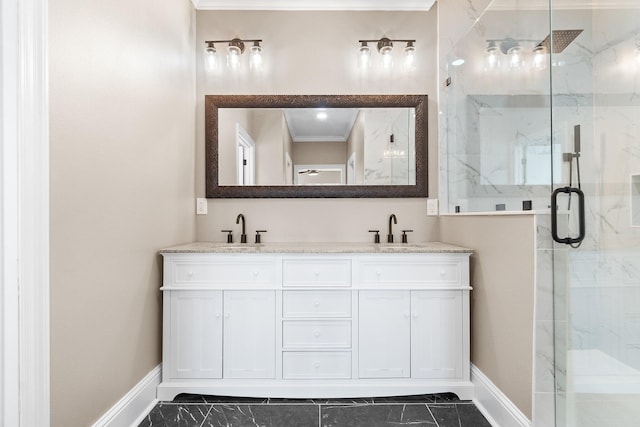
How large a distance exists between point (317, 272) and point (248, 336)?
1.79 feet

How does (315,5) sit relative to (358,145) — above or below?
above

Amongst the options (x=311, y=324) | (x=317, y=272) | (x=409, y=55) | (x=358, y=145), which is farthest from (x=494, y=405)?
(x=409, y=55)

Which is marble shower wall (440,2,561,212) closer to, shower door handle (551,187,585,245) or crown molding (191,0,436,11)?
shower door handle (551,187,585,245)

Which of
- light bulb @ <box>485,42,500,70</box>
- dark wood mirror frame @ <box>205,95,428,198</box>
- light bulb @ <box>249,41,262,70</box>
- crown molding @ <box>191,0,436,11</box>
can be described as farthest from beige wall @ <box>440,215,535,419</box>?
light bulb @ <box>249,41,262,70</box>

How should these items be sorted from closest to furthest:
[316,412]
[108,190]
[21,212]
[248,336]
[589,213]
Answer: [21,212] < [589,213] < [108,190] < [316,412] < [248,336]

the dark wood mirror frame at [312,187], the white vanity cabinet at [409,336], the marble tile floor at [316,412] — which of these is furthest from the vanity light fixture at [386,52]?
the marble tile floor at [316,412]

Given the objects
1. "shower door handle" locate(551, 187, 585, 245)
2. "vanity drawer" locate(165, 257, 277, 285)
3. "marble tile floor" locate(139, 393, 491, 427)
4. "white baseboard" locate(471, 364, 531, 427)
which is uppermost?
"shower door handle" locate(551, 187, 585, 245)

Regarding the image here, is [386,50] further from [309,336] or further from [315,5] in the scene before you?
[309,336]

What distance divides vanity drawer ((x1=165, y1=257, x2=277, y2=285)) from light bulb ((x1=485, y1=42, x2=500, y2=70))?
167 centimetres

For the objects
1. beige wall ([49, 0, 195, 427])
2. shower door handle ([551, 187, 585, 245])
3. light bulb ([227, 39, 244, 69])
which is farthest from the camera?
light bulb ([227, 39, 244, 69])

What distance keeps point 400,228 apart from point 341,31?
1530 millimetres

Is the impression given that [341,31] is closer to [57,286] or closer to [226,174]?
[226,174]

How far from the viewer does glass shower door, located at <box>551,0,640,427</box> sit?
1.37 metres

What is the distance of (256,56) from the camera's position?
2537mm
